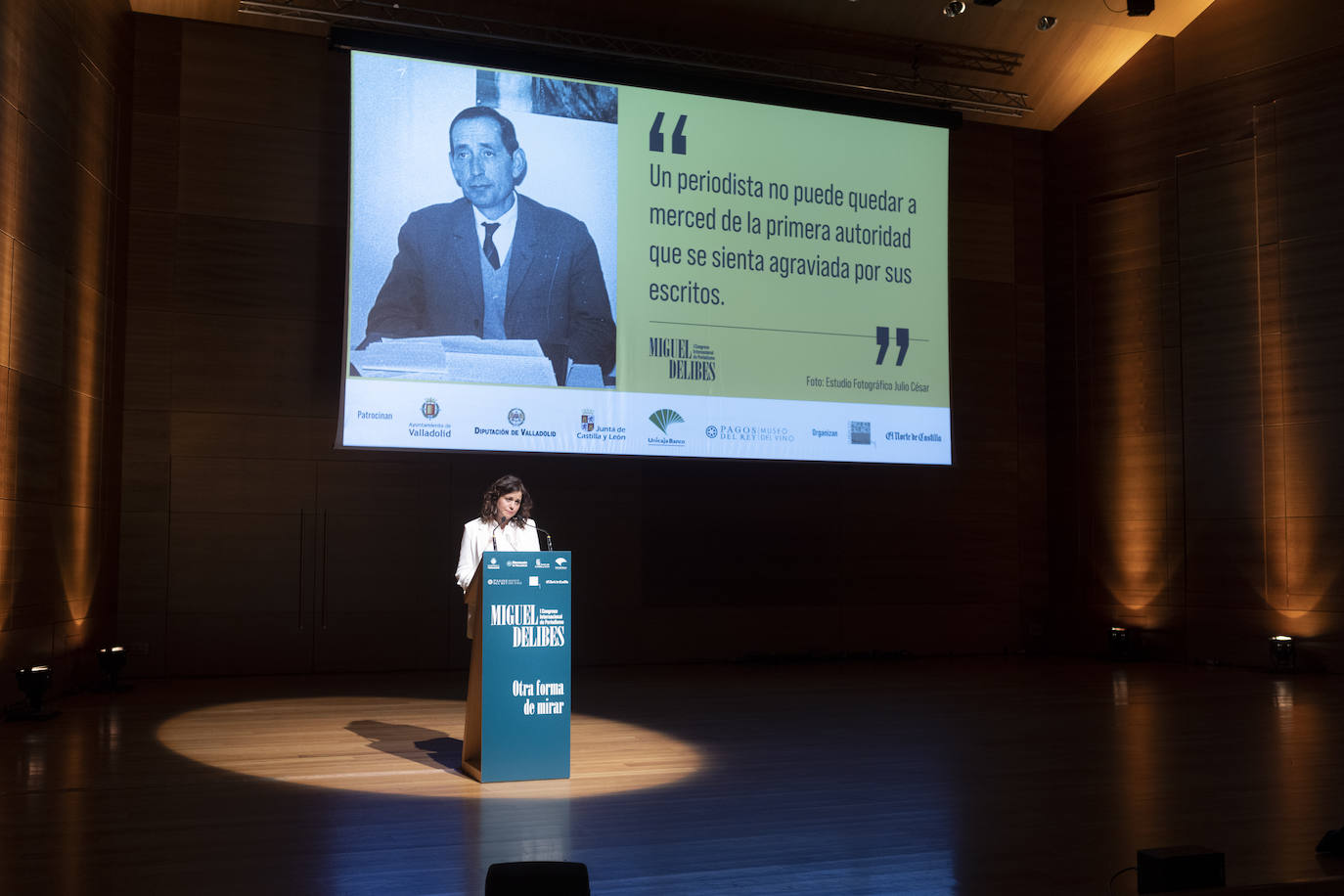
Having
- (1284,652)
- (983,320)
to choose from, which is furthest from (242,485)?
(1284,652)

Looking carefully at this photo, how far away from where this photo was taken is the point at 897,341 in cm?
892

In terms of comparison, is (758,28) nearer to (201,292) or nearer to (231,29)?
(231,29)

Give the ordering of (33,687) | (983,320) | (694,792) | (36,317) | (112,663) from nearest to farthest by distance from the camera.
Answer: (694,792)
(33,687)
(36,317)
(112,663)
(983,320)

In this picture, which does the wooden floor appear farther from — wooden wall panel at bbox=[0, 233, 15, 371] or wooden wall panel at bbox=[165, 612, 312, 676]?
wooden wall panel at bbox=[0, 233, 15, 371]

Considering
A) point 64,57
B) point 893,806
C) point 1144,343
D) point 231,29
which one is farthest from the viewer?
point 1144,343

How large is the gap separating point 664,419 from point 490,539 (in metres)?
3.03

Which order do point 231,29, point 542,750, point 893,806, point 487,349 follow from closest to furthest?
point 893,806, point 542,750, point 487,349, point 231,29

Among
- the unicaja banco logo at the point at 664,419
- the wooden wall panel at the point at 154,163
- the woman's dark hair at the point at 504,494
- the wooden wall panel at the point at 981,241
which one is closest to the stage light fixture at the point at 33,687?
the woman's dark hair at the point at 504,494

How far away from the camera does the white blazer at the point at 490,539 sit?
17.4ft

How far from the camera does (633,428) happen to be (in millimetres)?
8070

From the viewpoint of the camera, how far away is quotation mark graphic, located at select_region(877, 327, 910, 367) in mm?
8859

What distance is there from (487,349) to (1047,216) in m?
5.66

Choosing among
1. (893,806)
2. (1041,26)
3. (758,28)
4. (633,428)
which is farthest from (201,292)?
(1041,26)

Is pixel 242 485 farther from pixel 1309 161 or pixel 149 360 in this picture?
pixel 1309 161
